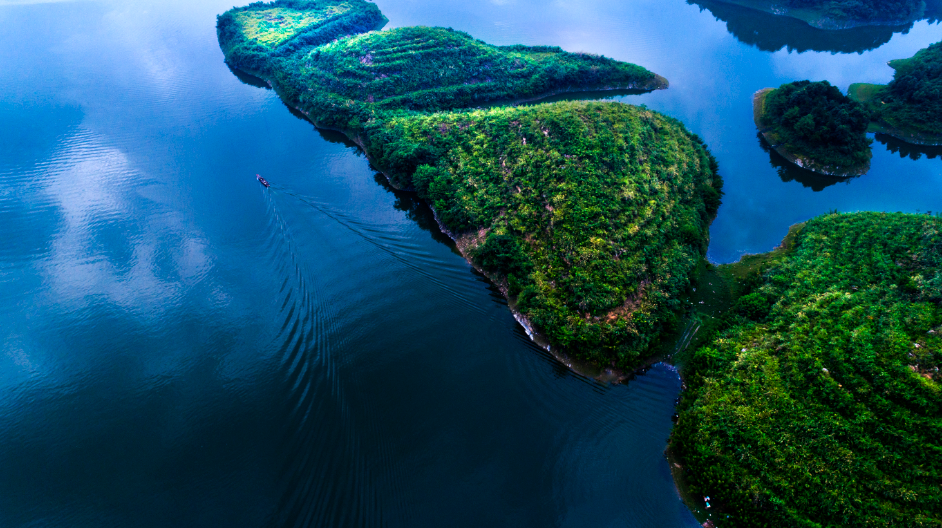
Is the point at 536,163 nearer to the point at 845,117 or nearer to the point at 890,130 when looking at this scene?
the point at 845,117

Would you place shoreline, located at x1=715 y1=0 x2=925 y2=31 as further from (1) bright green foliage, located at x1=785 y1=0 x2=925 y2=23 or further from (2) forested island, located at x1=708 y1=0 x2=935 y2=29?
(1) bright green foliage, located at x1=785 y1=0 x2=925 y2=23

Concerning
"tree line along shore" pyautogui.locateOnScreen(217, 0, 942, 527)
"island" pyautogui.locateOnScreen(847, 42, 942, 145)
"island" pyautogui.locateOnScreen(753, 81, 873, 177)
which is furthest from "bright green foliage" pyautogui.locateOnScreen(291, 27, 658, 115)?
"island" pyautogui.locateOnScreen(847, 42, 942, 145)

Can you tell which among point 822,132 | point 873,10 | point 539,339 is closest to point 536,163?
point 539,339

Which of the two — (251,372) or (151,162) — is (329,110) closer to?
(151,162)

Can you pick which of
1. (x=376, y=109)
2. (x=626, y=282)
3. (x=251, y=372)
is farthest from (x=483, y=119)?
(x=251, y=372)

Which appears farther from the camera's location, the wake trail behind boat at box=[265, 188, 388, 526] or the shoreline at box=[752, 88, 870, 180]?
the shoreline at box=[752, 88, 870, 180]
